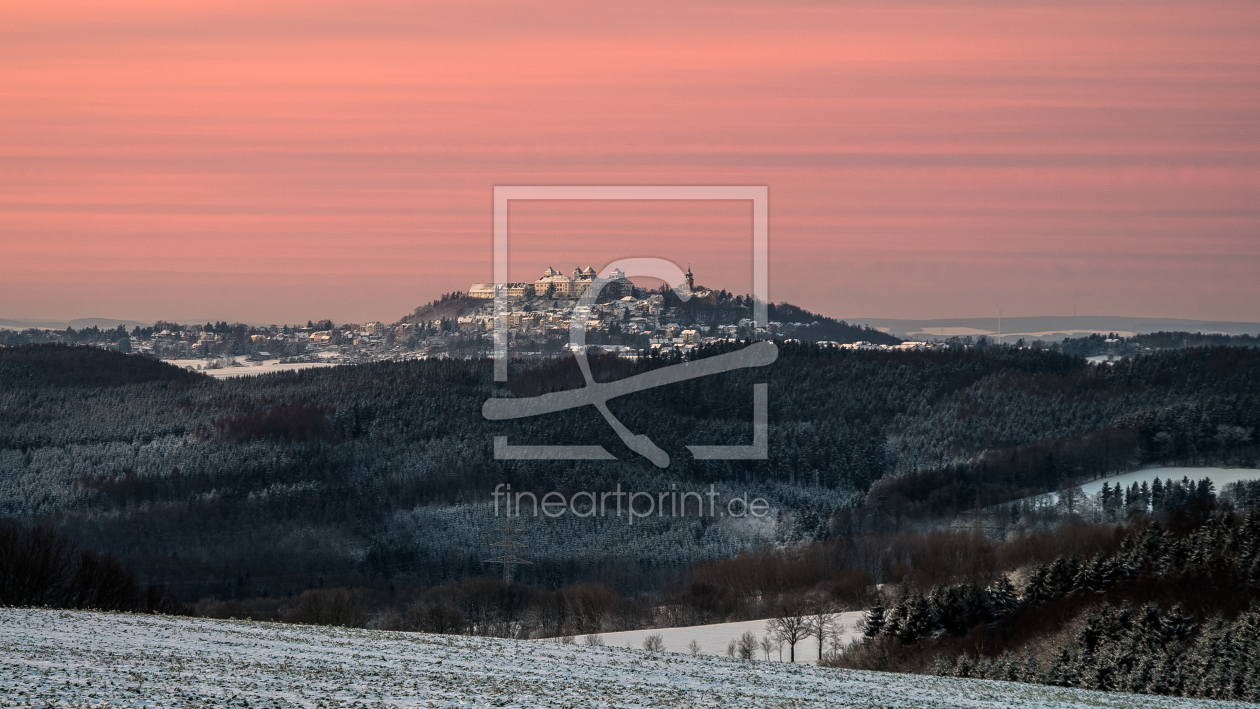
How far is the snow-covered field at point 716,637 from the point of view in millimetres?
107188

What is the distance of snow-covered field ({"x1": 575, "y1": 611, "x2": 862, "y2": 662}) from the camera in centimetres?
10719

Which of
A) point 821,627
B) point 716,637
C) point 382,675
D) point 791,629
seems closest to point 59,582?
point 382,675

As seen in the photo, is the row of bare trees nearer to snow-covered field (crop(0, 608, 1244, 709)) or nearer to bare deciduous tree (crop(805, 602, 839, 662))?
snow-covered field (crop(0, 608, 1244, 709))

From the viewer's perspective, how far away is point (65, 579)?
77.5 m

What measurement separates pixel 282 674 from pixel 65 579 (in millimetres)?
51461

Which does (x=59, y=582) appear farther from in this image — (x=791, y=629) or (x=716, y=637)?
(x=716, y=637)

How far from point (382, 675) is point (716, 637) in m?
84.3

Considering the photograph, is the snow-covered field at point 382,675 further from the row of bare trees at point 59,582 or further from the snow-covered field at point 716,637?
the snow-covered field at point 716,637

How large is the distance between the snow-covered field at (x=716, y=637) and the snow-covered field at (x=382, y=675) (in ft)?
186

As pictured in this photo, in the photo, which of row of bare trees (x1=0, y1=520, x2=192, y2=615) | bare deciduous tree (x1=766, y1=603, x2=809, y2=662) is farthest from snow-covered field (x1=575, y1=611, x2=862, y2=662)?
row of bare trees (x1=0, y1=520, x2=192, y2=615)

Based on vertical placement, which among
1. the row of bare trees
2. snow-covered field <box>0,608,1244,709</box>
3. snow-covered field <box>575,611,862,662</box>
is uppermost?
snow-covered field <box>0,608,1244,709</box>

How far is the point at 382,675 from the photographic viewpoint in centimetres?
3522

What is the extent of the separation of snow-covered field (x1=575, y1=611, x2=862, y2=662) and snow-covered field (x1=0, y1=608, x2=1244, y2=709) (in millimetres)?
56606

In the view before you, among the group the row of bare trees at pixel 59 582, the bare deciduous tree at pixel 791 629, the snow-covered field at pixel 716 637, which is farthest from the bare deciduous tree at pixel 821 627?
the row of bare trees at pixel 59 582
